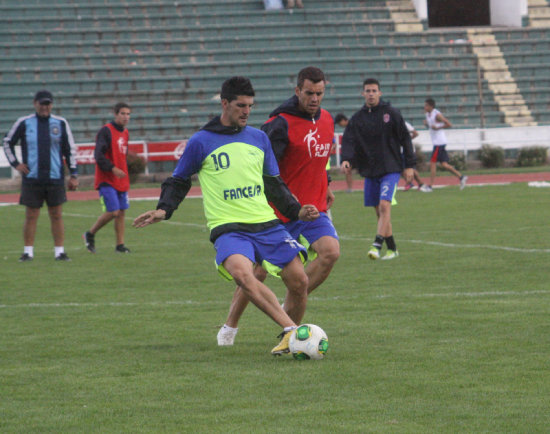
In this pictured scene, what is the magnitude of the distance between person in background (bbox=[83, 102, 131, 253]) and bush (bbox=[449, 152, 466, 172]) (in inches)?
825

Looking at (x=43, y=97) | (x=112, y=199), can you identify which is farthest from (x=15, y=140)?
(x=112, y=199)

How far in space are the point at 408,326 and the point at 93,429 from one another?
11.3 feet

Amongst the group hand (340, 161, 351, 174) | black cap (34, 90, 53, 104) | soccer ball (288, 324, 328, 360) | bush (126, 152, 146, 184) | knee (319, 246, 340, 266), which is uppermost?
black cap (34, 90, 53, 104)

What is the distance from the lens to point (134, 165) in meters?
32.2

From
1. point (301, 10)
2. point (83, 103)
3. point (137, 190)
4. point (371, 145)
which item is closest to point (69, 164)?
point (371, 145)

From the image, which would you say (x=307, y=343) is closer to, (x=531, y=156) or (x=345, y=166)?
(x=345, y=166)

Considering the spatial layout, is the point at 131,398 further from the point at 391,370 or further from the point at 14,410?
the point at 391,370

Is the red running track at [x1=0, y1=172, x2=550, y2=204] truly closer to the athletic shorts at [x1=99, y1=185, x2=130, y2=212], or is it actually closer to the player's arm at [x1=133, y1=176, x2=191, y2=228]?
the athletic shorts at [x1=99, y1=185, x2=130, y2=212]

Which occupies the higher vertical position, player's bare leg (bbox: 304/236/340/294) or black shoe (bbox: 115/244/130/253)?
player's bare leg (bbox: 304/236/340/294)

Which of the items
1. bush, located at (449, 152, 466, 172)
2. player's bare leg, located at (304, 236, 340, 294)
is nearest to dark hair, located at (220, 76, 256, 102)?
player's bare leg, located at (304, 236, 340, 294)

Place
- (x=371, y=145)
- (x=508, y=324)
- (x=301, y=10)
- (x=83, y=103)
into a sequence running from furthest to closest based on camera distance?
1. (x=301, y=10)
2. (x=83, y=103)
3. (x=371, y=145)
4. (x=508, y=324)

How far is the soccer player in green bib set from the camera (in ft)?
23.7

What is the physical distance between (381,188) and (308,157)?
17.0 ft

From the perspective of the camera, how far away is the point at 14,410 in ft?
19.0
